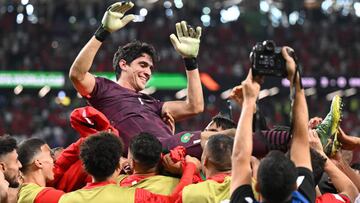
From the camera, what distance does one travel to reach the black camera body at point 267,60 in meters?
3.81

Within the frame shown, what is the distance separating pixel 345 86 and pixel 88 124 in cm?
2126

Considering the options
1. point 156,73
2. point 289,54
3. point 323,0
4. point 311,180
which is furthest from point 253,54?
point 323,0

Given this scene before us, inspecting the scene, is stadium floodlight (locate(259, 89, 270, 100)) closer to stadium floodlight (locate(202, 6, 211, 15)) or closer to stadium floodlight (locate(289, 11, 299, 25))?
stadium floodlight (locate(202, 6, 211, 15))

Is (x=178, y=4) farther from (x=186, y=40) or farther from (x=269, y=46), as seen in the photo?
(x=269, y=46)

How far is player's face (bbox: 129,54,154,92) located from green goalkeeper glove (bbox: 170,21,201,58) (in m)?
0.38

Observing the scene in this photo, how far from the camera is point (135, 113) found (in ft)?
18.5

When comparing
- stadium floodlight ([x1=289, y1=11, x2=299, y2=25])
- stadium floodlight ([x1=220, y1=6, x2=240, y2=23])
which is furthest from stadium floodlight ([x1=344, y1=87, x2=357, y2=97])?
stadium floodlight ([x1=220, y1=6, x2=240, y2=23])

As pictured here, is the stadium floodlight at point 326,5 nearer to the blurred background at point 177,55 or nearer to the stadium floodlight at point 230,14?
the blurred background at point 177,55

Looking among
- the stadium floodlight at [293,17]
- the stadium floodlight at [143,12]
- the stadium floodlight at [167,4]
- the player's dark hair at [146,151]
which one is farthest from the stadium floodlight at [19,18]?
the player's dark hair at [146,151]

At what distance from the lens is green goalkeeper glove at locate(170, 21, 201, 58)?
5.53m

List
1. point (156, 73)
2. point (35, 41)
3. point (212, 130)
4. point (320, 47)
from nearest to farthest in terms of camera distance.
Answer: point (212, 130) < point (156, 73) < point (35, 41) < point (320, 47)

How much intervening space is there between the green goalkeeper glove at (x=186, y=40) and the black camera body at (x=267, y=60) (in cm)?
172

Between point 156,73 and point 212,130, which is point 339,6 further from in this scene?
point 212,130

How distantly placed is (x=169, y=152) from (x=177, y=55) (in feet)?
71.7
